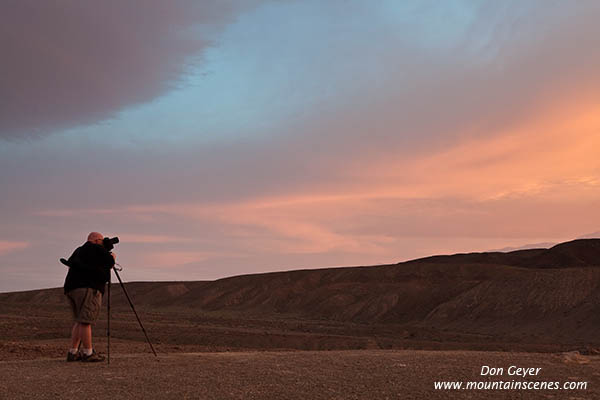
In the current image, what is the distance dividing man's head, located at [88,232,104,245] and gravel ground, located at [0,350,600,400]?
7.79 feet

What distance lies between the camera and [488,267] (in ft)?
234

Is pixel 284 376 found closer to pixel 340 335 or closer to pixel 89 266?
pixel 89 266

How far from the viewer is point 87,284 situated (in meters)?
13.0

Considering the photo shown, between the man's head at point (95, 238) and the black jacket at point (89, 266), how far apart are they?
0.10 meters

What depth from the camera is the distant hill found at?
159 ft

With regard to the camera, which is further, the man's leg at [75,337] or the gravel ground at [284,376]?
the man's leg at [75,337]

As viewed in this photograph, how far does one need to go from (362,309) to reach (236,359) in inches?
2008

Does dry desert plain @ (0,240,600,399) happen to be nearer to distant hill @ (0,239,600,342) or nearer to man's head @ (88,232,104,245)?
distant hill @ (0,239,600,342)

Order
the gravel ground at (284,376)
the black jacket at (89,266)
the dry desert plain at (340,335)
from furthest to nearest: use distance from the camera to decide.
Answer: the black jacket at (89,266)
the dry desert plain at (340,335)
the gravel ground at (284,376)

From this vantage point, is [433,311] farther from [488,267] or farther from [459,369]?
[459,369]

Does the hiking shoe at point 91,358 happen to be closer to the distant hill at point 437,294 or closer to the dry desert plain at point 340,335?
the dry desert plain at point 340,335

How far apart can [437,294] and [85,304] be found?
52.2 metres

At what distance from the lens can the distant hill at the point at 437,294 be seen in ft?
Result: 159

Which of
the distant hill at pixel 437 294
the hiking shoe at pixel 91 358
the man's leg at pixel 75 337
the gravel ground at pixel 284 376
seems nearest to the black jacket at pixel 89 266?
the man's leg at pixel 75 337
